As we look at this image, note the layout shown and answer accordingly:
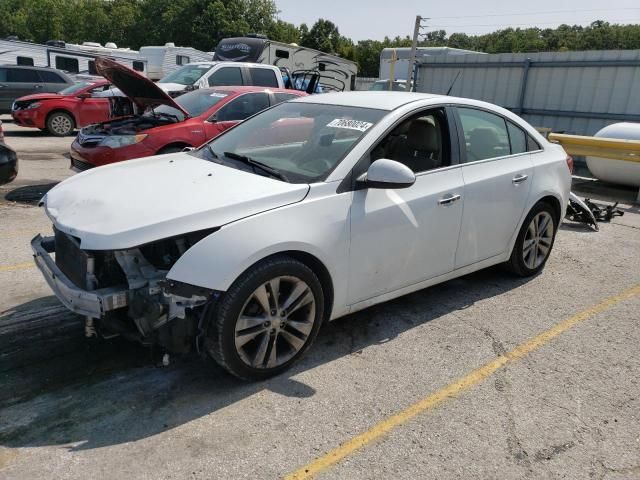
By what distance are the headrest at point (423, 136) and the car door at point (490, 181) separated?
0.24 metres

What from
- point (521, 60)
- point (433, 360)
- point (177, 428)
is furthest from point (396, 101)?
point (521, 60)

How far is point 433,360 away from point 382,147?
1482 mm

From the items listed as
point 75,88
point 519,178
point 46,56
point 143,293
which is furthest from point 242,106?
point 46,56

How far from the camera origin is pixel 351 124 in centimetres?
381

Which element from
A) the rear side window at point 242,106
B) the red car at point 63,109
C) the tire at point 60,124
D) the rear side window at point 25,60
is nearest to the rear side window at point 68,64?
the rear side window at point 25,60

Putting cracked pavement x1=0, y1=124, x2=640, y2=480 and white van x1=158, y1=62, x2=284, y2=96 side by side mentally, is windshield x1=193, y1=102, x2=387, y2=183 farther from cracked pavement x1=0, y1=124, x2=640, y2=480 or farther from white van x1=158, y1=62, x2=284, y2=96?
white van x1=158, y1=62, x2=284, y2=96

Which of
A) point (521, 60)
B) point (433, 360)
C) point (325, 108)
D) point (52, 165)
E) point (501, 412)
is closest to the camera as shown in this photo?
point (501, 412)

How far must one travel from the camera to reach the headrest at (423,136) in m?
4.06

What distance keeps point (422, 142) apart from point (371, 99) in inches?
20.5

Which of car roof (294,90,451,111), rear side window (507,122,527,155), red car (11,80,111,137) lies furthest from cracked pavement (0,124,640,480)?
red car (11,80,111,137)

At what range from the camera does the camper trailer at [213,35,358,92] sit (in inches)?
696

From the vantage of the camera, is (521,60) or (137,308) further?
(521,60)

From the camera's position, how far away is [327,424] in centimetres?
288

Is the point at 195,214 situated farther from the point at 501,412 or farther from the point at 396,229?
the point at 501,412
